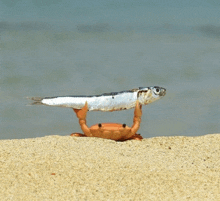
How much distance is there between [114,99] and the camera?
26.7 feet

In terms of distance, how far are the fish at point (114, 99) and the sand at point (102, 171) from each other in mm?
579

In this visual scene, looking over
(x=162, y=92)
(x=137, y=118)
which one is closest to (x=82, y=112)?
(x=137, y=118)

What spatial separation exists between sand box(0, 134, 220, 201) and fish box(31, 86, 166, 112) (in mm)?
579

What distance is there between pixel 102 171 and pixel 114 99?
5.49 feet

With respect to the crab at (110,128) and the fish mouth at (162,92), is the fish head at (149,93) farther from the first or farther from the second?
the crab at (110,128)

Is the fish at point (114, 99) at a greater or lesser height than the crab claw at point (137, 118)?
greater

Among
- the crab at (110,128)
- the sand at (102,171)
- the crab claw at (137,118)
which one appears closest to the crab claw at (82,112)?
the crab at (110,128)

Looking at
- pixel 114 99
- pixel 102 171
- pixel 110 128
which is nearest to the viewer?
pixel 102 171

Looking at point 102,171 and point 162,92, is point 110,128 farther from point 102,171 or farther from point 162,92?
point 102,171

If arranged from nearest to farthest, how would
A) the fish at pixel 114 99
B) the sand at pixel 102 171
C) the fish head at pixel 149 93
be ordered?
the sand at pixel 102 171 < the fish at pixel 114 99 < the fish head at pixel 149 93

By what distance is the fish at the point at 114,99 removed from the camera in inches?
319

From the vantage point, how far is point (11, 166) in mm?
6922

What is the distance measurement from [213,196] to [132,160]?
1497 mm

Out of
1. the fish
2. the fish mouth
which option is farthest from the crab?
the fish mouth
